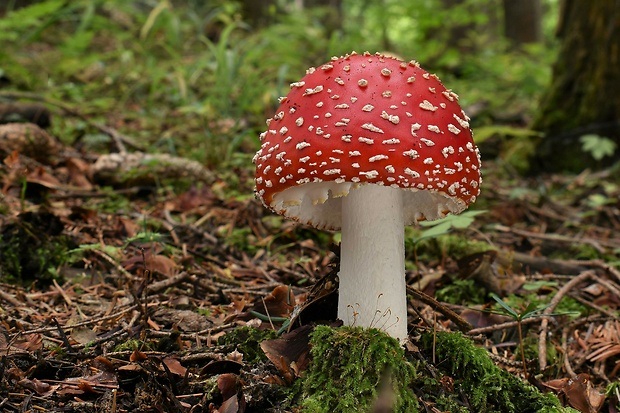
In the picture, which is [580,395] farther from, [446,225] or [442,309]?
[446,225]

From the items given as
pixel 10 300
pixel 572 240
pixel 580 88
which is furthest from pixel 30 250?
pixel 580 88

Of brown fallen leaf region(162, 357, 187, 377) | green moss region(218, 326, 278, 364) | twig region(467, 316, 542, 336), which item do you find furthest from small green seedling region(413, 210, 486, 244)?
brown fallen leaf region(162, 357, 187, 377)

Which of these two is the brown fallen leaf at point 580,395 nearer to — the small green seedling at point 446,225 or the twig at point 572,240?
the small green seedling at point 446,225

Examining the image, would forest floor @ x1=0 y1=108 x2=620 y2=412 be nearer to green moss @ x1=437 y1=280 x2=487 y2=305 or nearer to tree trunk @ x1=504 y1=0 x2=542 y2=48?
green moss @ x1=437 y1=280 x2=487 y2=305

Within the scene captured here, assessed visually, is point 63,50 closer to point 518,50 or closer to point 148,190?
point 148,190

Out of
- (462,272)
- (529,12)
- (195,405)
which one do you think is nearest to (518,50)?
(529,12)

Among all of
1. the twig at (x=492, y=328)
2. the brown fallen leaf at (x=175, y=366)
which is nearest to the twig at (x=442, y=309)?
the twig at (x=492, y=328)
